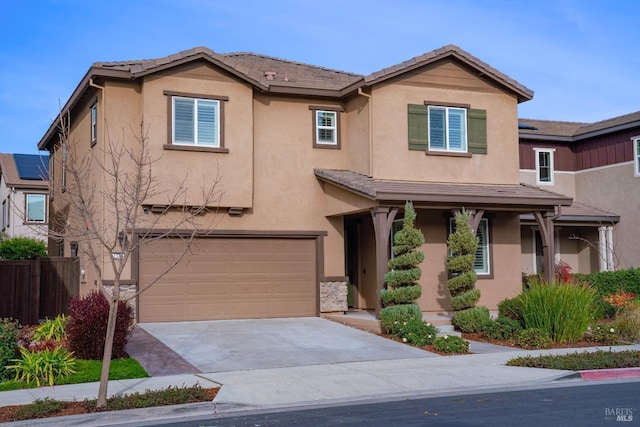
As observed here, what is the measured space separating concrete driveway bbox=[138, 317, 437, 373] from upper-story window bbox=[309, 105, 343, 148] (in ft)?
16.8

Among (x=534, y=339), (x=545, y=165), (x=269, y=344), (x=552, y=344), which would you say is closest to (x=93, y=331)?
(x=269, y=344)

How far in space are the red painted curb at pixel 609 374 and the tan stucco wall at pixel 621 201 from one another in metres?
12.8

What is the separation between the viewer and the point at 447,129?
20297 mm

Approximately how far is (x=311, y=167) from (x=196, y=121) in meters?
3.57

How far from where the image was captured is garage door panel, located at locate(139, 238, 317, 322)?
60.3 ft

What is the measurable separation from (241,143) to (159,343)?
19.3 ft

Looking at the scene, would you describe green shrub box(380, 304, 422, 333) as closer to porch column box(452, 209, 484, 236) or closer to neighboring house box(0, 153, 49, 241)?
porch column box(452, 209, 484, 236)

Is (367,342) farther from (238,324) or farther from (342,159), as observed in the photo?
(342,159)

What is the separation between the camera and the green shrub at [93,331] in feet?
44.3

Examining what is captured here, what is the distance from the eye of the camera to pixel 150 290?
59.7ft

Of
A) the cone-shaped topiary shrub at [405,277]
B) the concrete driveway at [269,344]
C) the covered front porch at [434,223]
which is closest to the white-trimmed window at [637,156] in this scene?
the covered front porch at [434,223]

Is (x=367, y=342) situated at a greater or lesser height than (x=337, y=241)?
lesser

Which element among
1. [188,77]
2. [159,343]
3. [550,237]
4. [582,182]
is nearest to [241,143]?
[188,77]

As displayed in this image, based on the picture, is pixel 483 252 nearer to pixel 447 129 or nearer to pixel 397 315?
pixel 447 129
